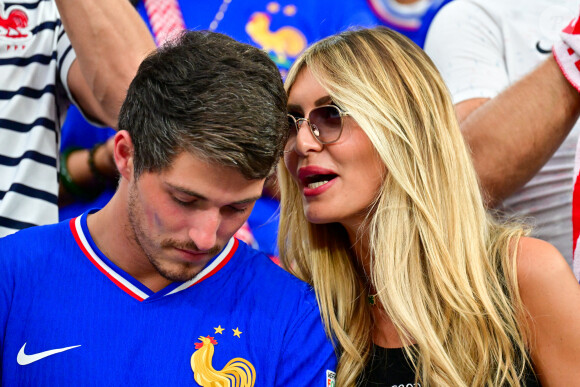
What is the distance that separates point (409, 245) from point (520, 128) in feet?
1.83

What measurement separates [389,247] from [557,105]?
666 mm

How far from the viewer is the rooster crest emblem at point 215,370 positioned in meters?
1.46

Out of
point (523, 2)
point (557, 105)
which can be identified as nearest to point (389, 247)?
point (557, 105)

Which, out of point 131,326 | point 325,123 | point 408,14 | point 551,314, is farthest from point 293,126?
point 408,14

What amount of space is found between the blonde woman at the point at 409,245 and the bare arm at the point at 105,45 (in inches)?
17.9

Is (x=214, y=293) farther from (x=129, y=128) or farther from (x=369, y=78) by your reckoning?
(x=369, y=78)

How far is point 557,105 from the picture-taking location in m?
1.92

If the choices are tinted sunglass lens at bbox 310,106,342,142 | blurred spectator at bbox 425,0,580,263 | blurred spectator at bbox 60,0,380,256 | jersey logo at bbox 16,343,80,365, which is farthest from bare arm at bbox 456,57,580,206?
jersey logo at bbox 16,343,80,365

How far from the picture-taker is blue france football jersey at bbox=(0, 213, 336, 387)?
142 centimetres

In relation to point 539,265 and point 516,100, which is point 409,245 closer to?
point 539,265

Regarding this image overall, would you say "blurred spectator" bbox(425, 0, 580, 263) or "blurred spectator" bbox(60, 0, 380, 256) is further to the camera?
"blurred spectator" bbox(60, 0, 380, 256)

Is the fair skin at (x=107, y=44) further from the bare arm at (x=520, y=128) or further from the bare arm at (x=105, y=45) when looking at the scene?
the bare arm at (x=520, y=128)

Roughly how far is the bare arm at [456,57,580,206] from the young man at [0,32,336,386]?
790mm

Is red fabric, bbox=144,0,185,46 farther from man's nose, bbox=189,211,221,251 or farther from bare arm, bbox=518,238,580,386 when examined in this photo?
bare arm, bbox=518,238,580,386
